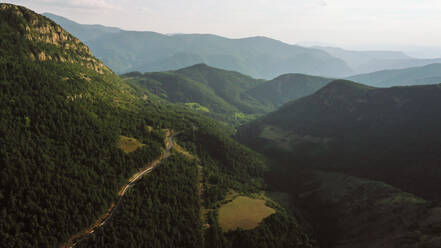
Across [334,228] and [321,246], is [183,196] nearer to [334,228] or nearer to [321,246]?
[321,246]

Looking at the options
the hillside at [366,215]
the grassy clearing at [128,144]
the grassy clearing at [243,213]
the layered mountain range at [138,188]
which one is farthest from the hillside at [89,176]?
the hillside at [366,215]

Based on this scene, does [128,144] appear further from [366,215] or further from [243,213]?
[366,215]

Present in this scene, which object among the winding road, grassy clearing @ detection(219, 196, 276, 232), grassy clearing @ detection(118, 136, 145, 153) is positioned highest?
grassy clearing @ detection(118, 136, 145, 153)

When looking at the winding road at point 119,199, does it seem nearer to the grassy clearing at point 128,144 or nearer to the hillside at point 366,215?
the grassy clearing at point 128,144

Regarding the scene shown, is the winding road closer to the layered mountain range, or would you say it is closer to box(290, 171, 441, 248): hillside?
the layered mountain range

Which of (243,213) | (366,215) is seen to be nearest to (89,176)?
(243,213)

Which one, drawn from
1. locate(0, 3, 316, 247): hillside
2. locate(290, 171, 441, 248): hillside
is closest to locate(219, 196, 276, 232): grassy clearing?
locate(0, 3, 316, 247): hillside
